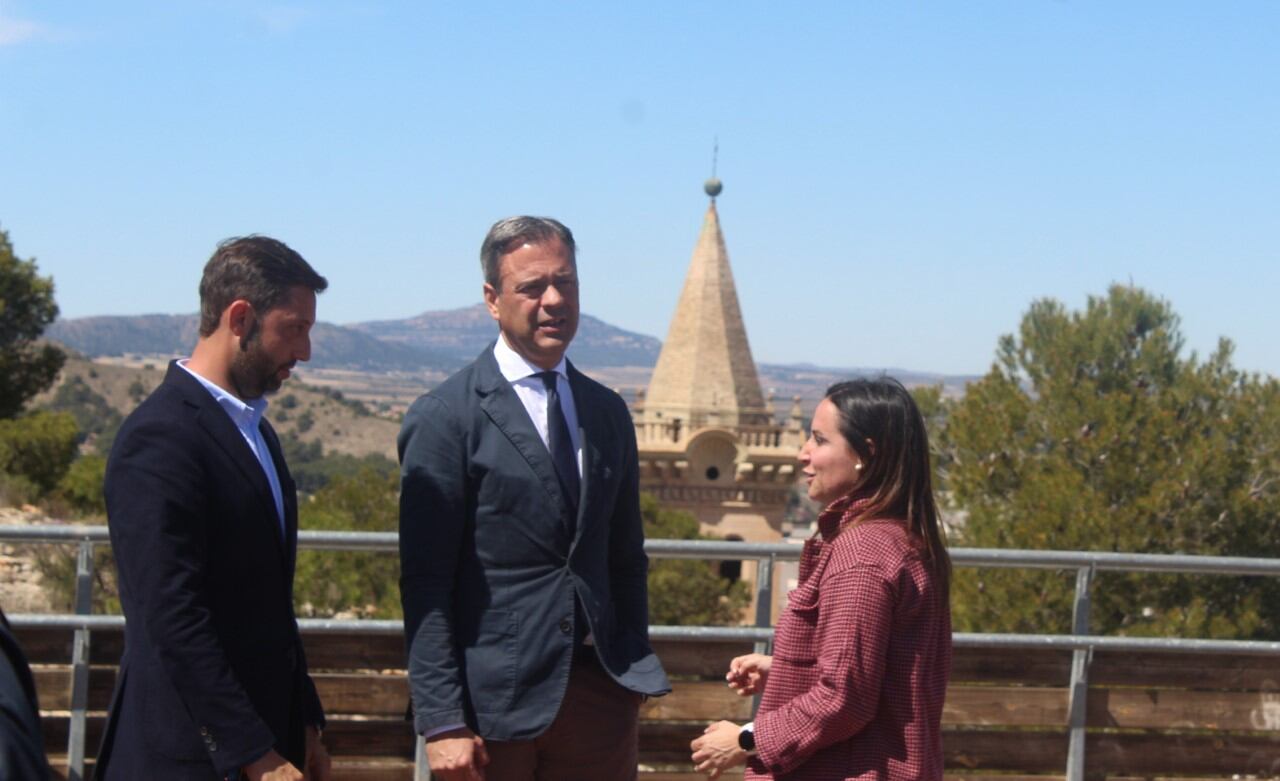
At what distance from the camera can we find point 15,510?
21.7 meters

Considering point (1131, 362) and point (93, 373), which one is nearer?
point (1131, 362)

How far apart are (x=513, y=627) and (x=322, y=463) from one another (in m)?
76.9

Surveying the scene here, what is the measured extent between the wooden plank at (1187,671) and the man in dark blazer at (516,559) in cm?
226

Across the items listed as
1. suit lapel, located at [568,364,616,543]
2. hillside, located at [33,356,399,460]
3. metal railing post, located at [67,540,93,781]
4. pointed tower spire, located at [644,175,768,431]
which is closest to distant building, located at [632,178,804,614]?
pointed tower spire, located at [644,175,768,431]

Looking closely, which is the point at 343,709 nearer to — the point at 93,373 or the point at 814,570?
the point at 814,570

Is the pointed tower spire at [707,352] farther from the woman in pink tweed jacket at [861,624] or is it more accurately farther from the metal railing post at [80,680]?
the woman in pink tweed jacket at [861,624]

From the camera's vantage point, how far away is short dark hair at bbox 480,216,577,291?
12.5 ft

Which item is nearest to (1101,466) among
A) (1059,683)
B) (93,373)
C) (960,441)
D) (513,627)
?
(960,441)

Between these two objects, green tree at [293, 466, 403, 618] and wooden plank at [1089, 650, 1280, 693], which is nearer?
wooden plank at [1089, 650, 1280, 693]

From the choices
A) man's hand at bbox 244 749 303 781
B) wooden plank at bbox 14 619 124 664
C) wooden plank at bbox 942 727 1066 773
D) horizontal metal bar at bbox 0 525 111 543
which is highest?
horizontal metal bar at bbox 0 525 111 543

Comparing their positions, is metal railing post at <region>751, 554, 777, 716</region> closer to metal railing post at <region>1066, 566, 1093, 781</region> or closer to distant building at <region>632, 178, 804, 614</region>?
metal railing post at <region>1066, 566, 1093, 781</region>

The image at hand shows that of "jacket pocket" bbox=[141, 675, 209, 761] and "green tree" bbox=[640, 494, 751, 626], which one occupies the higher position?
"jacket pocket" bbox=[141, 675, 209, 761]

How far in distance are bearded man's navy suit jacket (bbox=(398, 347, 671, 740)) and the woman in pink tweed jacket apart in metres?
0.45

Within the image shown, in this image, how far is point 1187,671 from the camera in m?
5.53
